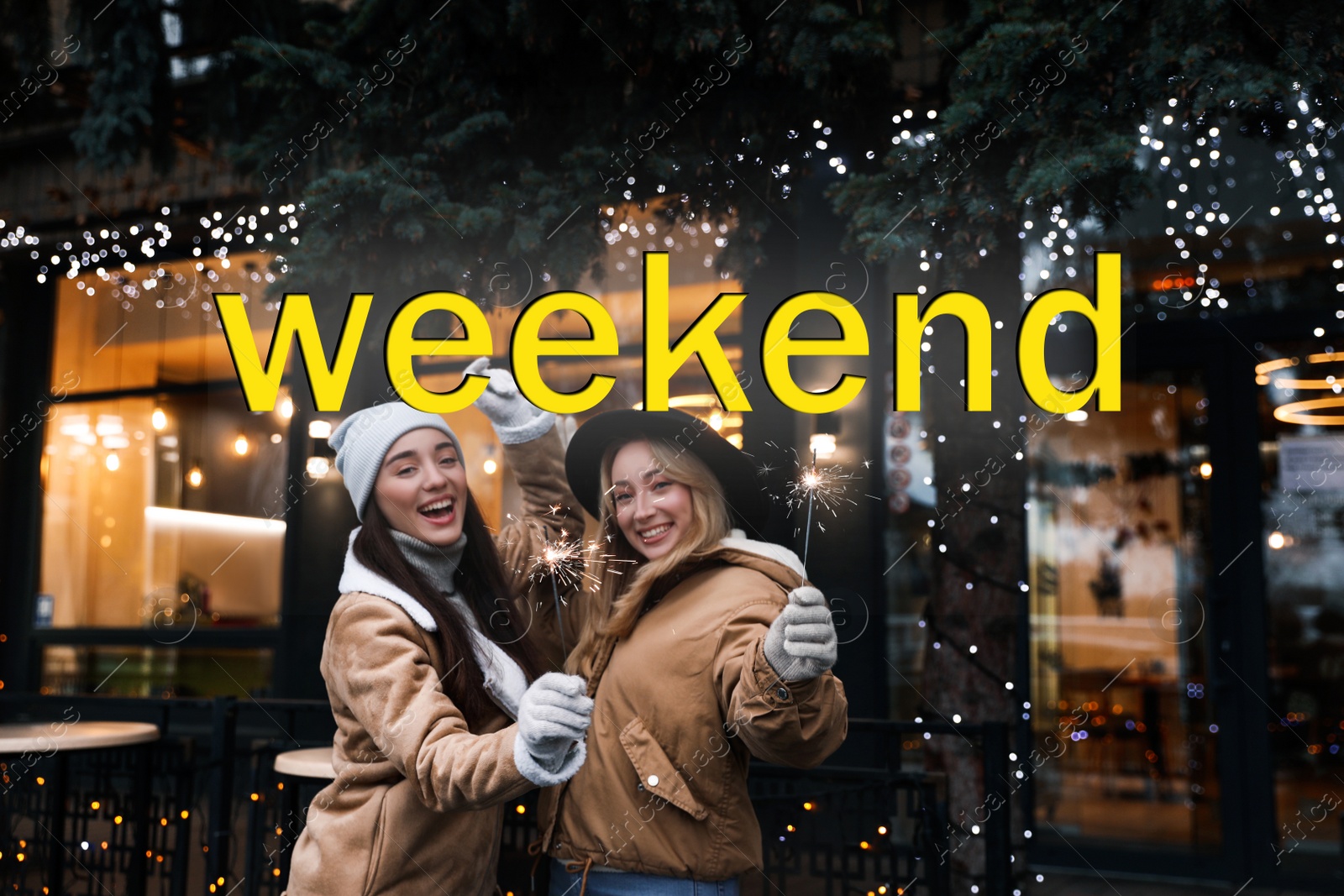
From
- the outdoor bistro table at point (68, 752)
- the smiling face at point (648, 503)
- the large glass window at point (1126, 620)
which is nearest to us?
the smiling face at point (648, 503)

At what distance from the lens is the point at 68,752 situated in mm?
3570

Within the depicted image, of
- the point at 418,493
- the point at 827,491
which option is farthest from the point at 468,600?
the point at 827,491

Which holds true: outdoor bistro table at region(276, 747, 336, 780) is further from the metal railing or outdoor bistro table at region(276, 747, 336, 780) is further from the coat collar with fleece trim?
the coat collar with fleece trim

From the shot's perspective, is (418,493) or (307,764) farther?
(307,764)

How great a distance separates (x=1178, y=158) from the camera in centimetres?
513

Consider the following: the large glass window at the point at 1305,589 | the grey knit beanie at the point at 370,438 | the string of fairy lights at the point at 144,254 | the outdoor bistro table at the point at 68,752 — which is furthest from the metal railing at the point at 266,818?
the string of fairy lights at the point at 144,254

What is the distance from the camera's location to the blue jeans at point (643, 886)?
7.64ft

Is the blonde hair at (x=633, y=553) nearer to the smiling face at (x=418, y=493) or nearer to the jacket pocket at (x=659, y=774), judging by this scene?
the jacket pocket at (x=659, y=774)

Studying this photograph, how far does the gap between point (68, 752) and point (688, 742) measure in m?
2.40

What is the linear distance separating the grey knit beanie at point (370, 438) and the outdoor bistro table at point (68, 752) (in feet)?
5.41

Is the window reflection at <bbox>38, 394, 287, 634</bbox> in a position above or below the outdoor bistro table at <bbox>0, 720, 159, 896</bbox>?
above

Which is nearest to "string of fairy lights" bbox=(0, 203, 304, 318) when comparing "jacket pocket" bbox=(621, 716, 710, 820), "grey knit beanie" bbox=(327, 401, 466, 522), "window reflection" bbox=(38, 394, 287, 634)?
"window reflection" bbox=(38, 394, 287, 634)

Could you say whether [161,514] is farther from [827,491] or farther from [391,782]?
[391,782]

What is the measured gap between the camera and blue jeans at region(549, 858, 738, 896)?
2.33 meters
